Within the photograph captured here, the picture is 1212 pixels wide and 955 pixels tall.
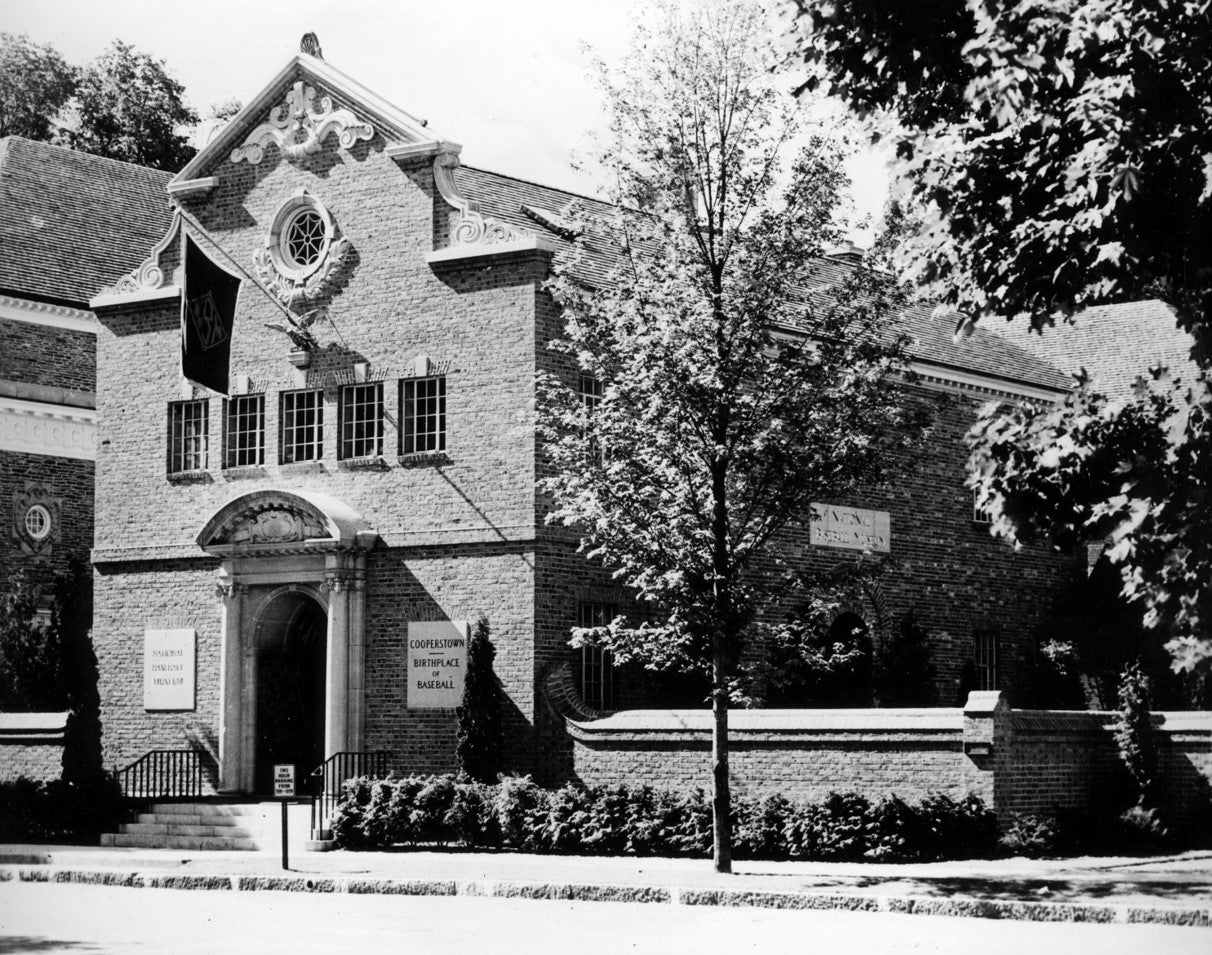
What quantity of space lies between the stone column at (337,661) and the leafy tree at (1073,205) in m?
14.9

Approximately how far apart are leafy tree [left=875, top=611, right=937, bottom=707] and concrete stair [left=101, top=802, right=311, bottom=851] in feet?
34.7

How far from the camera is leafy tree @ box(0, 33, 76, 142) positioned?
142 feet

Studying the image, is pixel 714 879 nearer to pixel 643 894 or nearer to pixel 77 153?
pixel 643 894

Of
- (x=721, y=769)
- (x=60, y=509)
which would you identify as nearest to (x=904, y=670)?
(x=721, y=769)

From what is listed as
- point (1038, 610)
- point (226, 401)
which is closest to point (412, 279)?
point (226, 401)

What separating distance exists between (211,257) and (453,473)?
651 cm

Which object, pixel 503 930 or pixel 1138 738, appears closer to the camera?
pixel 503 930

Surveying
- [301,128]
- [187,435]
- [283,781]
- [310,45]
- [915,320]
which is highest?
[310,45]

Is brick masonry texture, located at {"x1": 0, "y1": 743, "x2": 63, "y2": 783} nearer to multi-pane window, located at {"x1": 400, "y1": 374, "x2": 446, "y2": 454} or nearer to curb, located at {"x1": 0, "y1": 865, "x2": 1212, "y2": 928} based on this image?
curb, located at {"x1": 0, "y1": 865, "x2": 1212, "y2": 928}

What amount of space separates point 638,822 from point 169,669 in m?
10.6

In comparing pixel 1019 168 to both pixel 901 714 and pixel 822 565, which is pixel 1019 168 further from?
pixel 822 565

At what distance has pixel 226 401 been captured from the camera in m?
31.1

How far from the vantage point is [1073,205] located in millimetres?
13852

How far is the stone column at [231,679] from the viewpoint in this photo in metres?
29.5
